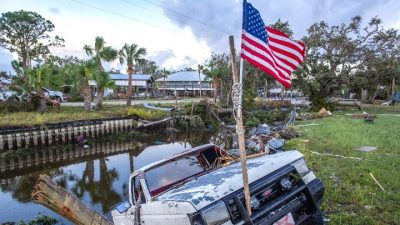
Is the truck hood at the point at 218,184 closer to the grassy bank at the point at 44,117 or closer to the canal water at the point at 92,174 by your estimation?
the canal water at the point at 92,174

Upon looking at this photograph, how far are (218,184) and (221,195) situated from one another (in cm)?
26

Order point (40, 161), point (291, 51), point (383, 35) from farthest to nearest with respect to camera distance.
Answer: point (383, 35)
point (40, 161)
point (291, 51)

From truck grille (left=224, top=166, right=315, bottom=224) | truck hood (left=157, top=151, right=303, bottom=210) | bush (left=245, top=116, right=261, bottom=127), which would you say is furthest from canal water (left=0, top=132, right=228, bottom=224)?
truck grille (left=224, top=166, right=315, bottom=224)

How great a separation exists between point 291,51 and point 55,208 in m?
4.62

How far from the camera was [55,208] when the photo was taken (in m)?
5.29

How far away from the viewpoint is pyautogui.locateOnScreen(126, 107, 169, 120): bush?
1005 inches

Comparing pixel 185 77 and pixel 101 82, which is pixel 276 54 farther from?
pixel 185 77

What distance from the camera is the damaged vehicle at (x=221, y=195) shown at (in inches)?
145

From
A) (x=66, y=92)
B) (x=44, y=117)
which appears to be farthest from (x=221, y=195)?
(x=66, y=92)

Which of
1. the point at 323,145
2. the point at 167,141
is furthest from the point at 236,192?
the point at 167,141

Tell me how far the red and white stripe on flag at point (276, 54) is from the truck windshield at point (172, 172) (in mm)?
1931

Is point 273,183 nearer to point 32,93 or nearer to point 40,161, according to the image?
point 40,161

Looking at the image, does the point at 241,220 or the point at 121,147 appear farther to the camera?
the point at 121,147

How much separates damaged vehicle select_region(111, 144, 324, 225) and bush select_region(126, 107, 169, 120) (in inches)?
800
